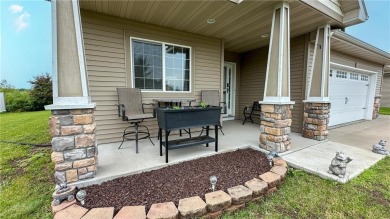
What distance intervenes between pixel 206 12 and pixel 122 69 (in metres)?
2.00

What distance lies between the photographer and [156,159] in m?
2.57

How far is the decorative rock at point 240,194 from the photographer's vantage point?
5.38 feet

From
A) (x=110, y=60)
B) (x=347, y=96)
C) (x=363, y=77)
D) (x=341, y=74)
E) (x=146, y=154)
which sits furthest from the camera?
(x=363, y=77)

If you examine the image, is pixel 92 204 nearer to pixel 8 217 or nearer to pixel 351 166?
pixel 8 217

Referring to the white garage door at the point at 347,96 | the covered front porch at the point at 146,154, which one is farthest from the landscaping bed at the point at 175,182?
the white garage door at the point at 347,96

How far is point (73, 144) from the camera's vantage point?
6.12 ft

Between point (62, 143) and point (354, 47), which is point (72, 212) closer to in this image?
point (62, 143)

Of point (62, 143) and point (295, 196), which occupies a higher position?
point (62, 143)

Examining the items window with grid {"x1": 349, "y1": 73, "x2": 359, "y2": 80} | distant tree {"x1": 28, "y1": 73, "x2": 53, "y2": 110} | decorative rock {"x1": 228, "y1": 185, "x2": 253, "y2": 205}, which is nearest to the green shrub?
distant tree {"x1": 28, "y1": 73, "x2": 53, "y2": 110}

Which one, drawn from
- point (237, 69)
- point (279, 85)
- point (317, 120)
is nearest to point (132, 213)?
point (279, 85)

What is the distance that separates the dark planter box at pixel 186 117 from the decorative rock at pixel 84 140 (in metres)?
0.89

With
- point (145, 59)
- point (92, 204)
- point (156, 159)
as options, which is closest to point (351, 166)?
point (156, 159)

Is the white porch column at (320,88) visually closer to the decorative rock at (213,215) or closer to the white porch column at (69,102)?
the decorative rock at (213,215)

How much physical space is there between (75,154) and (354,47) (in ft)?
23.2
